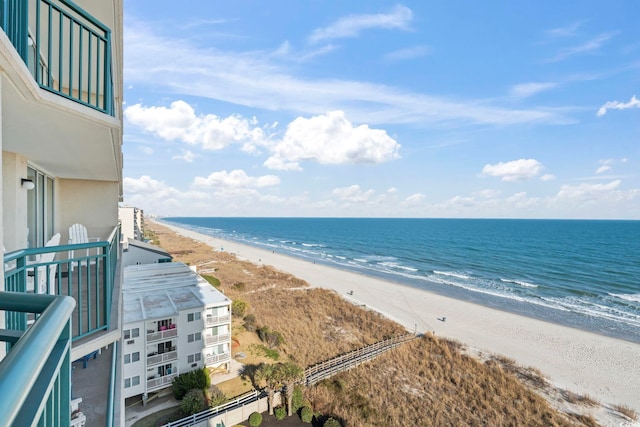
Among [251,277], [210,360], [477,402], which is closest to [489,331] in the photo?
[477,402]

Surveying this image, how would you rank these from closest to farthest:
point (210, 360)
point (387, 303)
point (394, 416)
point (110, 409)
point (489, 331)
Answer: point (110, 409) → point (394, 416) → point (210, 360) → point (489, 331) → point (387, 303)

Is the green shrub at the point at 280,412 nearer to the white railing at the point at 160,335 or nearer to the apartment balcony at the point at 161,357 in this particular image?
the apartment balcony at the point at 161,357

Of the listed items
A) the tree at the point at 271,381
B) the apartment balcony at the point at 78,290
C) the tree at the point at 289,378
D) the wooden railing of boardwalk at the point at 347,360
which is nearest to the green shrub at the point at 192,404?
the tree at the point at 271,381

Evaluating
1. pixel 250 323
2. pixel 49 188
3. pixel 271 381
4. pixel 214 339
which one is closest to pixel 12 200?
pixel 49 188

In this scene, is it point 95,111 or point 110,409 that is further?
point 95,111

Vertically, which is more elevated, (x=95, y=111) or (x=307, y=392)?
(x=95, y=111)

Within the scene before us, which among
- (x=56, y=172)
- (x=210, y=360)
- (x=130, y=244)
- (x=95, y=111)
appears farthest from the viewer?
(x=130, y=244)

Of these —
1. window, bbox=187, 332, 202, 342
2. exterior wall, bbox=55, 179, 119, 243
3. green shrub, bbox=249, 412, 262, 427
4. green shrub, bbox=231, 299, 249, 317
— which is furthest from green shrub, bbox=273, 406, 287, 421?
green shrub, bbox=231, 299, 249, 317

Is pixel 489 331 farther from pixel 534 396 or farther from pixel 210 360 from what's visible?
pixel 210 360
